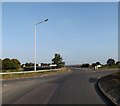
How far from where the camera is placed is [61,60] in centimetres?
4422

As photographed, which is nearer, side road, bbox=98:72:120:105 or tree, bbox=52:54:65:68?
side road, bbox=98:72:120:105

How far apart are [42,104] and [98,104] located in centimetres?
276

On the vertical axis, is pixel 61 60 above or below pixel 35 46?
below

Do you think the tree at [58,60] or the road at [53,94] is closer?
the road at [53,94]

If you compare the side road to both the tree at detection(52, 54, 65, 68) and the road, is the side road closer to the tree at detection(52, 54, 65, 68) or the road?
the road

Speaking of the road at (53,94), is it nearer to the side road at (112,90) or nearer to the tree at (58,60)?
the side road at (112,90)

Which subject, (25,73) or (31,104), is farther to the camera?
(25,73)

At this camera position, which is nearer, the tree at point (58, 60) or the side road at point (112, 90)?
the side road at point (112, 90)

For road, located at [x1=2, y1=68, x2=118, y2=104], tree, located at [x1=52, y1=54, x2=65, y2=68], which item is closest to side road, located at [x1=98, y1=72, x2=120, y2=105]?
road, located at [x1=2, y1=68, x2=118, y2=104]

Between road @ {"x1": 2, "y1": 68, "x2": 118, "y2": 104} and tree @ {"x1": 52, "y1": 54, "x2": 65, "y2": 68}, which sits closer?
road @ {"x1": 2, "y1": 68, "x2": 118, "y2": 104}

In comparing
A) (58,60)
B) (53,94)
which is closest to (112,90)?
(53,94)

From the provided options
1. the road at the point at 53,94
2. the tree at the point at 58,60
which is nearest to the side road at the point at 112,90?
the road at the point at 53,94

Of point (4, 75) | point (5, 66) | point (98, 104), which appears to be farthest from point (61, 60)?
point (98, 104)

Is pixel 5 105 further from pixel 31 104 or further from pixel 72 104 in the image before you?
pixel 72 104
